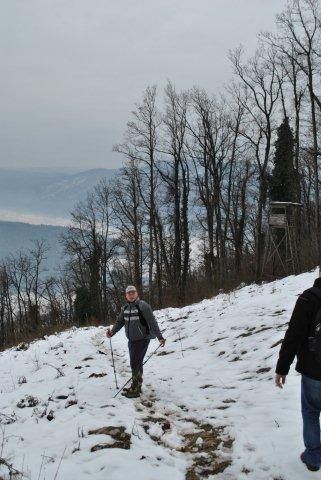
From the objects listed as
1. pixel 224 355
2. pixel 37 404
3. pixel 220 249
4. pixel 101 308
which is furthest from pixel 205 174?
pixel 37 404

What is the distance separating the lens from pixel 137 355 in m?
8.40

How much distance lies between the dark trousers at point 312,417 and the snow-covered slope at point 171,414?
0.20m

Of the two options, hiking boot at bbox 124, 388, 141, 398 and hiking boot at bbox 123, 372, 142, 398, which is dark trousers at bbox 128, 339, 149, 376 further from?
hiking boot at bbox 124, 388, 141, 398

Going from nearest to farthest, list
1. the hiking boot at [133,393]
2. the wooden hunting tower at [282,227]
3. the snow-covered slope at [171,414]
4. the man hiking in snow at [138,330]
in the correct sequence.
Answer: the snow-covered slope at [171,414], the hiking boot at [133,393], the man hiking in snow at [138,330], the wooden hunting tower at [282,227]

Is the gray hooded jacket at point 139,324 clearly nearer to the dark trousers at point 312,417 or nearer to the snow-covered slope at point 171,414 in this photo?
the snow-covered slope at point 171,414

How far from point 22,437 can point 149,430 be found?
5.70 feet

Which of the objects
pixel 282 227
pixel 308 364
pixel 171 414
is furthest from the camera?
pixel 282 227

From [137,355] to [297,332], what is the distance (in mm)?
4405

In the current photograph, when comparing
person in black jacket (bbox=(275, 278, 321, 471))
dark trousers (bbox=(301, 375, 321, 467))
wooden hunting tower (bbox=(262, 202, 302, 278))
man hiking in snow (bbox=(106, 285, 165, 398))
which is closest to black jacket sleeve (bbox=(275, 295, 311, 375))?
person in black jacket (bbox=(275, 278, 321, 471))

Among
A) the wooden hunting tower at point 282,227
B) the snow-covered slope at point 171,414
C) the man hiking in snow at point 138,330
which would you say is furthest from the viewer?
the wooden hunting tower at point 282,227

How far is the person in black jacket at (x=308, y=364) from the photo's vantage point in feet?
14.7

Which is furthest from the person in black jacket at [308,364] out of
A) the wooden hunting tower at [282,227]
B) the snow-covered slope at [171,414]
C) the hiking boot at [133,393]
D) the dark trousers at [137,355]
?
the wooden hunting tower at [282,227]

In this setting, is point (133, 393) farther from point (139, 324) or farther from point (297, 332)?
point (297, 332)

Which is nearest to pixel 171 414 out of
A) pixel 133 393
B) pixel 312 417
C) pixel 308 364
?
pixel 133 393
